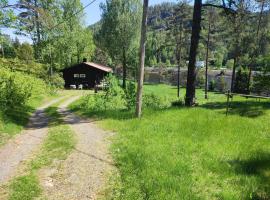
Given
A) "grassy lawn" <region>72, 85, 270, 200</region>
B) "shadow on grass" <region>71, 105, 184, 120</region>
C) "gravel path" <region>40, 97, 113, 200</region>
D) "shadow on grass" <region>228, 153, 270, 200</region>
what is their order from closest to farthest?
1. "shadow on grass" <region>228, 153, 270, 200</region>
2. "grassy lawn" <region>72, 85, 270, 200</region>
3. "gravel path" <region>40, 97, 113, 200</region>
4. "shadow on grass" <region>71, 105, 184, 120</region>

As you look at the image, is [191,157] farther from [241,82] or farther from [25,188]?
[241,82]

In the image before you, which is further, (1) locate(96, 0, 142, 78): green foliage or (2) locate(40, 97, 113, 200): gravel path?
(1) locate(96, 0, 142, 78): green foliage

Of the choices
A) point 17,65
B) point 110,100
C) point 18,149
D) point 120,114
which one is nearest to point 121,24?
point 110,100

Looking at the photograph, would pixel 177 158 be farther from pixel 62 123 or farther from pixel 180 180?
pixel 62 123

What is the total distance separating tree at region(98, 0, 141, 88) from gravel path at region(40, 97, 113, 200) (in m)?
39.8

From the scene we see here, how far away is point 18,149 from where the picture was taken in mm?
10711

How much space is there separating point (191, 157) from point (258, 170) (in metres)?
1.81

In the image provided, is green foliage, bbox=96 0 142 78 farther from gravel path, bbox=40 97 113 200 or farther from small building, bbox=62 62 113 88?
gravel path, bbox=40 97 113 200

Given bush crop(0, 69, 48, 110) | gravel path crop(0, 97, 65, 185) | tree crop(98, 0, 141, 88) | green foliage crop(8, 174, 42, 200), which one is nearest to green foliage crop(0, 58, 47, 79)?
bush crop(0, 69, 48, 110)

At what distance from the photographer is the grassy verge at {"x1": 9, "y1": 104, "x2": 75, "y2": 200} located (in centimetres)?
696

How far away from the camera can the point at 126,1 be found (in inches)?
2014

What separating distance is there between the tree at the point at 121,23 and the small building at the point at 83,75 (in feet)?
15.9

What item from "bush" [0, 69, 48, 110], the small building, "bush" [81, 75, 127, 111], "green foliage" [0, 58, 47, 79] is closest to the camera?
"green foliage" [0, 58, 47, 79]

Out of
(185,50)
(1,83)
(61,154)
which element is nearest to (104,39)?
(185,50)
